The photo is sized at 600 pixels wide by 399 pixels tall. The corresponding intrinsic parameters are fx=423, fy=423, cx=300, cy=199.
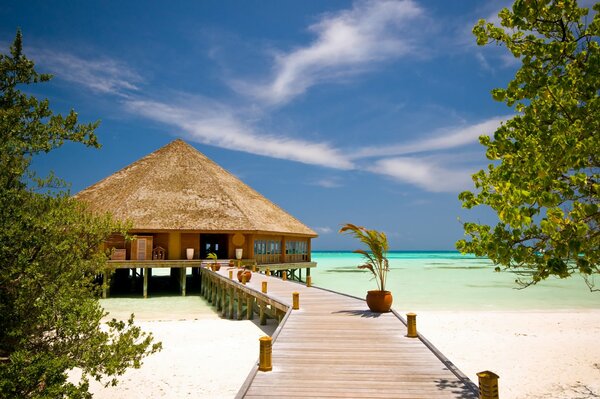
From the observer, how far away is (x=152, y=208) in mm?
30438

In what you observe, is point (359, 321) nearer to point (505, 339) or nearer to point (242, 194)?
point (505, 339)

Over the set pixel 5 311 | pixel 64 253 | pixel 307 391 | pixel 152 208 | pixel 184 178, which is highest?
pixel 184 178

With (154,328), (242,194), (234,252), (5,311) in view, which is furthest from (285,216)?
(5,311)

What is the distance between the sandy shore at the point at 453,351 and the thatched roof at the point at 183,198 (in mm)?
7417

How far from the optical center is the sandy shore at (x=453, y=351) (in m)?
10.5

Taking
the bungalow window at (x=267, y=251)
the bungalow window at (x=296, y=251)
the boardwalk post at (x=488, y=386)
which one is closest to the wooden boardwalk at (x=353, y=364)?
the boardwalk post at (x=488, y=386)

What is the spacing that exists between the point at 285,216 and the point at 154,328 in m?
22.9

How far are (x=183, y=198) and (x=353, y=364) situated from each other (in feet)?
88.5

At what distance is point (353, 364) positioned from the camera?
728 centimetres

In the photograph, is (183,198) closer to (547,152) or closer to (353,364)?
(353,364)

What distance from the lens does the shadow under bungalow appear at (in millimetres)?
28312

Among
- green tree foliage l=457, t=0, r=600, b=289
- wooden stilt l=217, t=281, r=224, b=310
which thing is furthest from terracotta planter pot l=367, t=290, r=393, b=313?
wooden stilt l=217, t=281, r=224, b=310

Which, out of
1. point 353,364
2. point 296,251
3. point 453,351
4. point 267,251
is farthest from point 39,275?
point 296,251

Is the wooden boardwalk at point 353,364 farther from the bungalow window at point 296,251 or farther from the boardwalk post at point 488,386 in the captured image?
the bungalow window at point 296,251
